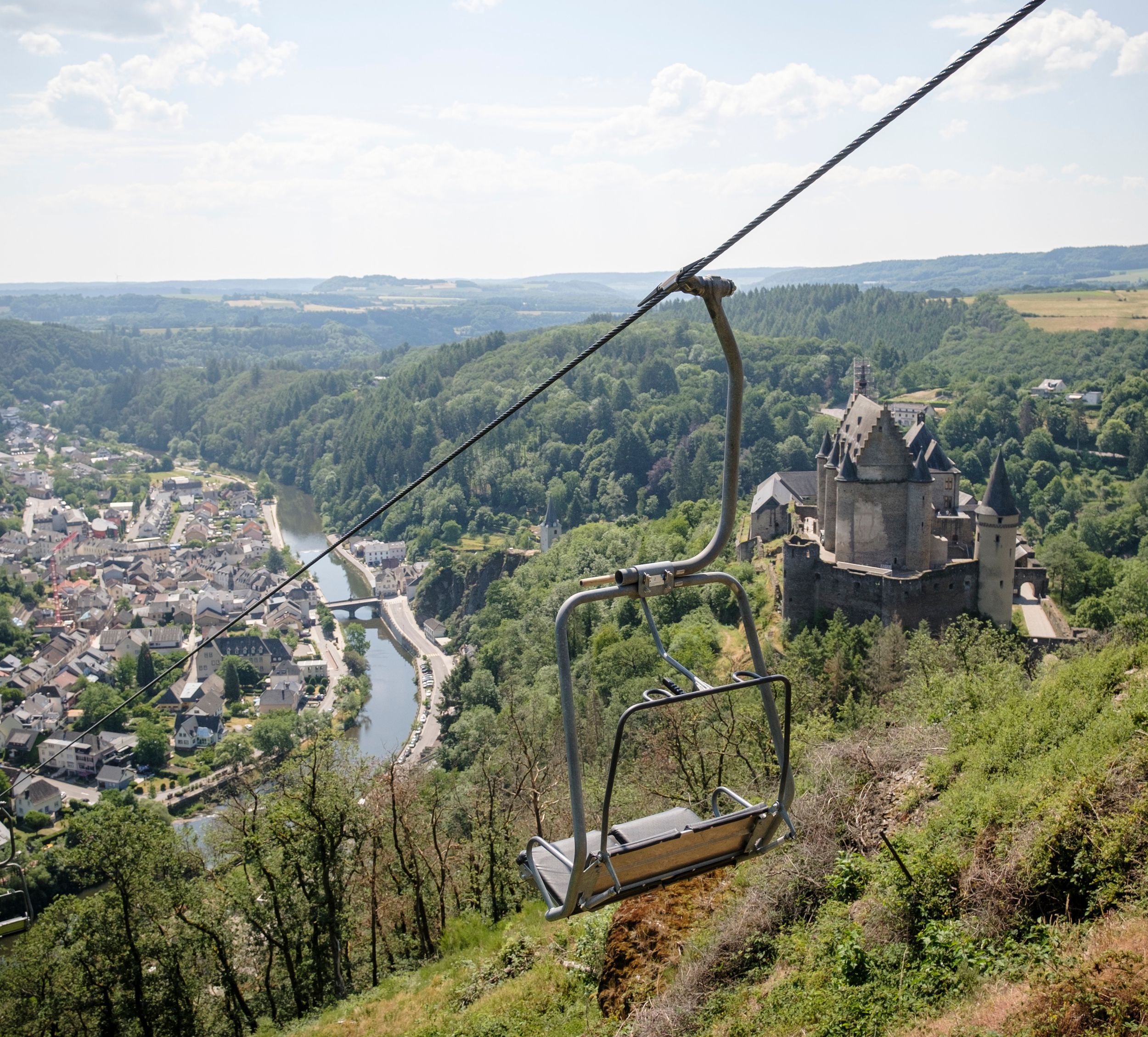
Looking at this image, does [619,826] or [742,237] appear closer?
[742,237]

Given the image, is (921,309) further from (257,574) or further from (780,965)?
(780,965)

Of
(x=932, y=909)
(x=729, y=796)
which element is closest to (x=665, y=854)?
(x=729, y=796)

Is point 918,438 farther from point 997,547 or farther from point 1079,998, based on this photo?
point 1079,998

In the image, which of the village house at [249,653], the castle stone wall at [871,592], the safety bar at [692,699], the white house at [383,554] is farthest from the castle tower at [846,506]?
the white house at [383,554]

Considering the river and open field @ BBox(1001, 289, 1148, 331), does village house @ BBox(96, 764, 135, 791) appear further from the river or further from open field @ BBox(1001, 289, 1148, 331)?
open field @ BBox(1001, 289, 1148, 331)

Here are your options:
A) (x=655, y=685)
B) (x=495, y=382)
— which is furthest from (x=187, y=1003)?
(x=495, y=382)

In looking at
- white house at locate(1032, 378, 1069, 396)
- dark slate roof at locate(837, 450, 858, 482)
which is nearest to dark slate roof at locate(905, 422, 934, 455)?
dark slate roof at locate(837, 450, 858, 482)
